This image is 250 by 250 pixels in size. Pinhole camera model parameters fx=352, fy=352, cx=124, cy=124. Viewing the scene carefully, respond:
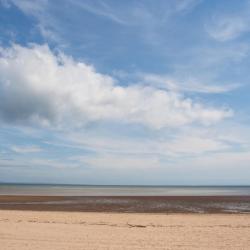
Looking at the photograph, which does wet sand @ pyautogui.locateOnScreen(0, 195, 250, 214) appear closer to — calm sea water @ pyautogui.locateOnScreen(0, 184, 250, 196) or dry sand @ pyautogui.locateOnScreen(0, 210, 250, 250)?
dry sand @ pyautogui.locateOnScreen(0, 210, 250, 250)

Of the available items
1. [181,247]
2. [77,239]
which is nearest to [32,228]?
[77,239]

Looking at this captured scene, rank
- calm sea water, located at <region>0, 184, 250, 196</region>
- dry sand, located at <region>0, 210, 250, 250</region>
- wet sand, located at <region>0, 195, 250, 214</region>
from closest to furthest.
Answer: dry sand, located at <region>0, 210, 250, 250</region>, wet sand, located at <region>0, 195, 250, 214</region>, calm sea water, located at <region>0, 184, 250, 196</region>

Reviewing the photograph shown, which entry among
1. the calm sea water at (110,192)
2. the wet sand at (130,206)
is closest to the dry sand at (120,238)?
the wet sand at (130,206)

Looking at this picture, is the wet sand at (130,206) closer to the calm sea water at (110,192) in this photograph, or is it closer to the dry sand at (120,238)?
the dry sand at (120,238)

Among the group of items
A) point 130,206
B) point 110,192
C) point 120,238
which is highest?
point 110,192

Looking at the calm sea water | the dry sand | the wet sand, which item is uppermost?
the calm sea water

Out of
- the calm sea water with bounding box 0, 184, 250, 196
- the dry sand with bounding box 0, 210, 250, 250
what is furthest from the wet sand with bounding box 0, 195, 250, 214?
the calm sea water with bounding box 0, 184, 250, 196

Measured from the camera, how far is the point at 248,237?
519 inches

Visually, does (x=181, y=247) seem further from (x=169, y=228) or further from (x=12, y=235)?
(x=12, y=235)

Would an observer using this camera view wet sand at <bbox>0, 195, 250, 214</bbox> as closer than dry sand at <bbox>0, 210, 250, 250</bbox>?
No

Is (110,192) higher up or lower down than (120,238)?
higher up

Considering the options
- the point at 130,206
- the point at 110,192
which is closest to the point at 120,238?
the point at 130,206

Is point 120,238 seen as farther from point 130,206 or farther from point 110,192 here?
point 110,192

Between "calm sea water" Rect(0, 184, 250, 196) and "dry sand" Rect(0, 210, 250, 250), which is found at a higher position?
"calm sea water" Rect(0, 184, 250, 196)
